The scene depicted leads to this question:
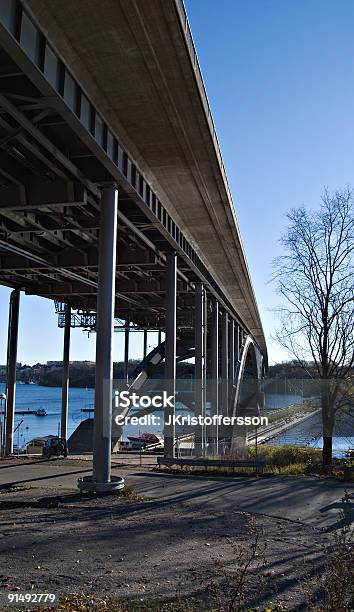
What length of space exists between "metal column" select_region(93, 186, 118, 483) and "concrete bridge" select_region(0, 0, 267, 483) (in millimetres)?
32

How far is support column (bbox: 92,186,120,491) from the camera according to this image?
14.9m

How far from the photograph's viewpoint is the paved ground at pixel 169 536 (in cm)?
697

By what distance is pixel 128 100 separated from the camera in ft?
47.3

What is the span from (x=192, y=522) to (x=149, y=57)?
10.1 meters

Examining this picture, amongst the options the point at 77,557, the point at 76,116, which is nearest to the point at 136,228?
the point at 76,116

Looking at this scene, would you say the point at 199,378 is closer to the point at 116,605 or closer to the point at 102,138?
the point at 102,138

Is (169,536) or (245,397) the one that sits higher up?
(245,397)

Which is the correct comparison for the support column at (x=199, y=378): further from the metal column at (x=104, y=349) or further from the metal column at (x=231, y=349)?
the metal column at (x=231, y=349)

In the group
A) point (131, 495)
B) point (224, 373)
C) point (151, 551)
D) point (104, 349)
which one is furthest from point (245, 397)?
point (151, 551)

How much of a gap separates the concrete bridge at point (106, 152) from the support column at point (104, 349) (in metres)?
0.03

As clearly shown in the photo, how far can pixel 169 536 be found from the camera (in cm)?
972

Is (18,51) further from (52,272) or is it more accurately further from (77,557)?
(52,272)

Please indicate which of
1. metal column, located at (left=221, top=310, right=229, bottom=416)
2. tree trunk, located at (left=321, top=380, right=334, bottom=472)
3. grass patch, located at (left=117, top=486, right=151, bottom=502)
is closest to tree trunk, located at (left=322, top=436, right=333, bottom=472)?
tree trunk, located at (left=321, top=380, right=334, bottom=472)

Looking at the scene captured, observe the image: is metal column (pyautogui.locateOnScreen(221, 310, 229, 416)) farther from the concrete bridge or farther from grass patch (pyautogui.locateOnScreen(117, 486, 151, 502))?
grass patch (pyautogui.locateOnScreen(117, 486, 151, 502))
